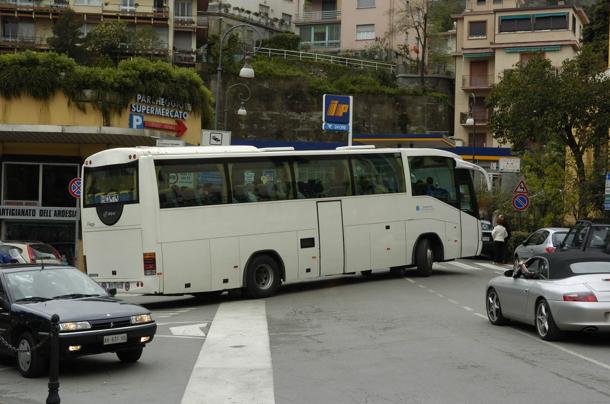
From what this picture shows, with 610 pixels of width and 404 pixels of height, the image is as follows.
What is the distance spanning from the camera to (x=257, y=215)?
70.7ft

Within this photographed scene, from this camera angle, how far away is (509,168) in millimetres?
35344

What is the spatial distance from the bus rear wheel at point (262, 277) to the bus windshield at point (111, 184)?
3440 mm

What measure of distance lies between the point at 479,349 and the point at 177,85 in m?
21.5

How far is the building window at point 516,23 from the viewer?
73.9 meters

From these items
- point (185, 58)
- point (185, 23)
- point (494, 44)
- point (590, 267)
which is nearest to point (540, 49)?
point (494, 44)

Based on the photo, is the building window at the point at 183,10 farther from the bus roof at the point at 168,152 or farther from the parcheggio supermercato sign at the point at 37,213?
the bus roof at the point at 168,152

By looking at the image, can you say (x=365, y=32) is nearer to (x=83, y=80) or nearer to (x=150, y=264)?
(x=83, y=80)

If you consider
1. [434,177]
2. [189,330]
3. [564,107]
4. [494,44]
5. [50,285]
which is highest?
[494,44]

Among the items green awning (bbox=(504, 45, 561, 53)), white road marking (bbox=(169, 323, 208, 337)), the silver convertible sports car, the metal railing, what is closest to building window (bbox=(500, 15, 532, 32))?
green awning (bbox=(504, 45, 561, 53))

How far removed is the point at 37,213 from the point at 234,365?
70.3ft

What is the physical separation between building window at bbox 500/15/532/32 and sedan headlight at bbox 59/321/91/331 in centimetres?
6786

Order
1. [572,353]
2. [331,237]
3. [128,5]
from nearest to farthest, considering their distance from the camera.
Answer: [572,353]
[331,237]
[128,5]

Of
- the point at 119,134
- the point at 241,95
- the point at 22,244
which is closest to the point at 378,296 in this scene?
the point at 22,244

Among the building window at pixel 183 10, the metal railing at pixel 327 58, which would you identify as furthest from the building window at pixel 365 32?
the building window at pixel 183 10
